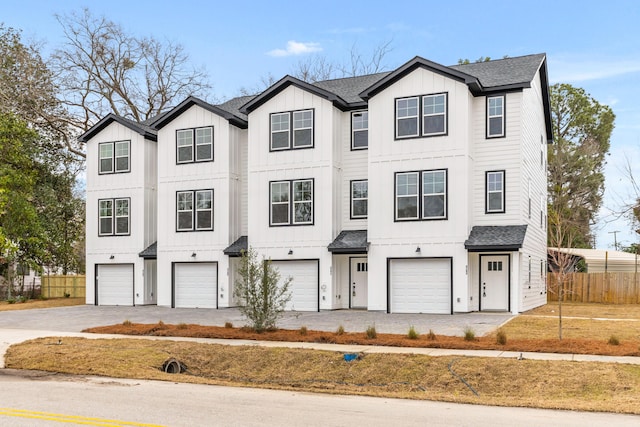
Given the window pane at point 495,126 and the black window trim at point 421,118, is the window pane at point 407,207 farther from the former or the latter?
the window pane at point 495,126

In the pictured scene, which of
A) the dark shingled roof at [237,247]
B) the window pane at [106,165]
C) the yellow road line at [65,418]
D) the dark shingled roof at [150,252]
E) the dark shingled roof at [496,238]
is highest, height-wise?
the window pane at [106,165]

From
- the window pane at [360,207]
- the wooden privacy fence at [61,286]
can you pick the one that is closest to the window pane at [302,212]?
the window pane at [360,207]

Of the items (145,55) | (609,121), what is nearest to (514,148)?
(609,121)

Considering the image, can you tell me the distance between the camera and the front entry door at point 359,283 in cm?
2698

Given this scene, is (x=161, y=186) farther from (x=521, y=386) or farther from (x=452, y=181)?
(x=521, y=386)

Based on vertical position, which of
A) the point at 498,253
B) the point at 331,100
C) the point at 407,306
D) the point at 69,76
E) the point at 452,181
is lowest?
the point at 407,306

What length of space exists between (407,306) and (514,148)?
22.9 ft

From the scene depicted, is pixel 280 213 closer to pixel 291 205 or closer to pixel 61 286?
pixel 291 205

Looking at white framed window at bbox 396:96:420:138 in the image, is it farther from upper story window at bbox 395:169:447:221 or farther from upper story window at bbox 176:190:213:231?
upper story window at bbox 176:190:213:231

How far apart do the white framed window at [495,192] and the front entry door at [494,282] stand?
177 centimetres

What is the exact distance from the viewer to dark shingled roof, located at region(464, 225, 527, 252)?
23.3 meters

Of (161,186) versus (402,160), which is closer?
(402,160)

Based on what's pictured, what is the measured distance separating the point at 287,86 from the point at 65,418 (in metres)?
20.3

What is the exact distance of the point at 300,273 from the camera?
89.7 feet
